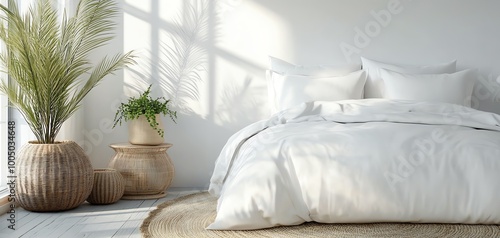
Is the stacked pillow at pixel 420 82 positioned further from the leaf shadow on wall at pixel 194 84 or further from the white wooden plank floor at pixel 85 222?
the white wooden plank floor at pixel 85 222

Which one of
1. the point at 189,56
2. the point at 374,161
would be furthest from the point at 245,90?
the point at 374,161

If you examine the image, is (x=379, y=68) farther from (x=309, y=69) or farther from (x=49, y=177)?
(x=49, y=177)

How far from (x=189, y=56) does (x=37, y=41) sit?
1.59 meters

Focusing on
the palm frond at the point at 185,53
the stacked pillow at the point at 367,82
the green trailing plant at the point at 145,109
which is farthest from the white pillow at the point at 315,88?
the green trailing plant at the point at 145,109

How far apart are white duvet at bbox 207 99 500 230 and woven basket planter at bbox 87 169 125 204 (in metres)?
1.20

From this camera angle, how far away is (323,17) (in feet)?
17.2

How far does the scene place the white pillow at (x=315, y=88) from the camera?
480cm

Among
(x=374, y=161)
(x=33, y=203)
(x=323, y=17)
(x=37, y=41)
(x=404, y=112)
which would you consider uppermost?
(x=323, y=17)

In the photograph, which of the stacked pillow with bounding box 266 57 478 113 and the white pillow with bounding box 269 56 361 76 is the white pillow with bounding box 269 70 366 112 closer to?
the stacked pillow with bounding box 266 57 478 113

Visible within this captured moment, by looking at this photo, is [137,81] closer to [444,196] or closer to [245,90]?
[245,90]

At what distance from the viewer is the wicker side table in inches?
178

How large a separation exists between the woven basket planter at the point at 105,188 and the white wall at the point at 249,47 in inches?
36.1

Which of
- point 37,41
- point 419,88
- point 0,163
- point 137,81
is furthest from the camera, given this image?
point 137,81

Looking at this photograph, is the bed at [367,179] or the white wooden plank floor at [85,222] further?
the white wooden plank floor at [85,222]
